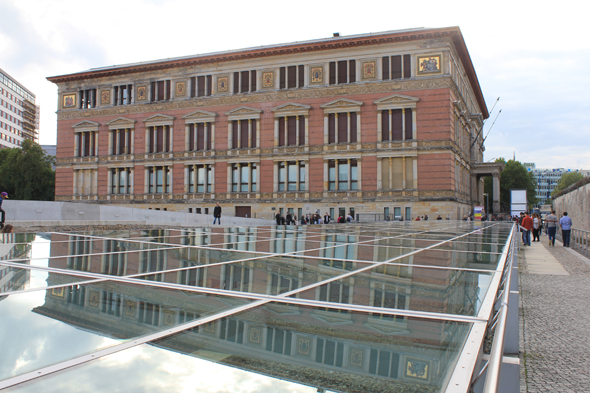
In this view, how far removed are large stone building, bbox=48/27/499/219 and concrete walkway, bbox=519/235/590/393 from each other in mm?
32588

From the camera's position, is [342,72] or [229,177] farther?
[229,177]

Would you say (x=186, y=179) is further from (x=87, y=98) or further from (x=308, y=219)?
(x=87, y=98)

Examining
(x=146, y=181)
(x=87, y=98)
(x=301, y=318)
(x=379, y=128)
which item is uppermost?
(x=87, y=98)

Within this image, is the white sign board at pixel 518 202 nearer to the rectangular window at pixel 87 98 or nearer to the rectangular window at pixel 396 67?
the rectangular window at pixel 396 67

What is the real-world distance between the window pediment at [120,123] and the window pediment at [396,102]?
3049cm

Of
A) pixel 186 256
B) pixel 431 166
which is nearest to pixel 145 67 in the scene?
pixel 431 166

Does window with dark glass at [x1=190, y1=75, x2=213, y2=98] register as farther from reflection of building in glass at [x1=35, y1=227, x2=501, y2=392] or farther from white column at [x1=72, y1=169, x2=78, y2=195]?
reflection of building in glass at [x1=35, y1=227, x2=501, y2=392]

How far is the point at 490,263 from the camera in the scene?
723cm

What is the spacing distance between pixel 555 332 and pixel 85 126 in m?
60.2

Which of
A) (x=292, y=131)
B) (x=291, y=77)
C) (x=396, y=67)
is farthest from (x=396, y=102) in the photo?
(x=291, y=77)

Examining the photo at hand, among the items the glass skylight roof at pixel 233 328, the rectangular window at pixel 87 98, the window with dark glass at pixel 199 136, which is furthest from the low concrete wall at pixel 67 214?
the rectangular window at pixel 87 98

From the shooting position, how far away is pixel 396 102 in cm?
4491

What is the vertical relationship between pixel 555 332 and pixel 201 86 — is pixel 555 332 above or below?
below

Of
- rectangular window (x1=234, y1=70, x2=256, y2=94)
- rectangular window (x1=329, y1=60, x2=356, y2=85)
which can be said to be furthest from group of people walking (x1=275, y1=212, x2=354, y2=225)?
rectangular window (x1=234, y1=70, x2=256, y2=94)
